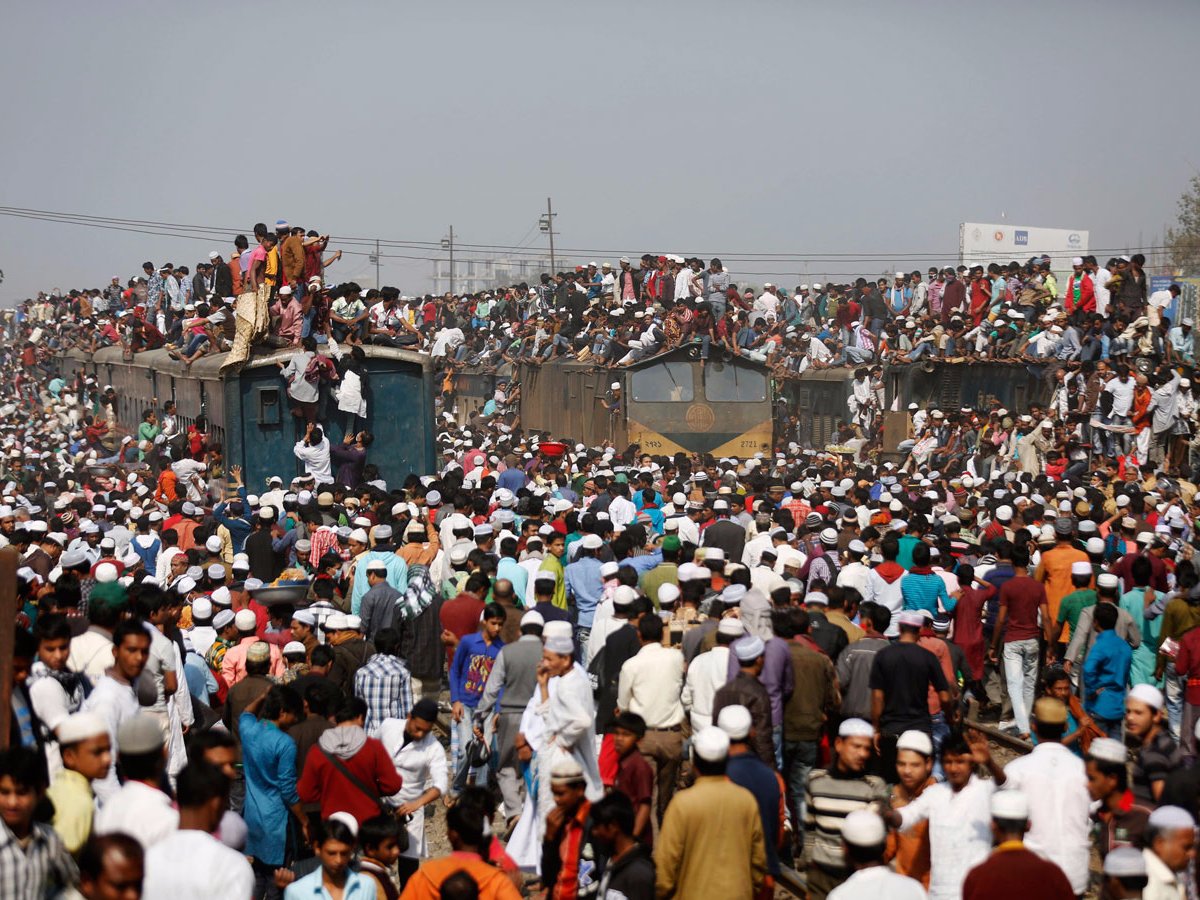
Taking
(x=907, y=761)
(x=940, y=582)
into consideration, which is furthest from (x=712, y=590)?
(x=907, y=761)

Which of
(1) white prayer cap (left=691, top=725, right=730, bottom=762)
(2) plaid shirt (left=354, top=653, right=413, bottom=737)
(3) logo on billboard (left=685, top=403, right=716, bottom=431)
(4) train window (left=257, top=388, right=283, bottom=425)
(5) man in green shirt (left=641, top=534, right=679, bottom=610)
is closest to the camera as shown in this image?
(1) white prayer cap (left=691, top=725, right=730, bottom=762)

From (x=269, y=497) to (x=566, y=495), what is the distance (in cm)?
331

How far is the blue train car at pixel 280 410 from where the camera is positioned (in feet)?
62.5

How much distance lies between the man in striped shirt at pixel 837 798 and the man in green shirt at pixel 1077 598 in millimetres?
3795

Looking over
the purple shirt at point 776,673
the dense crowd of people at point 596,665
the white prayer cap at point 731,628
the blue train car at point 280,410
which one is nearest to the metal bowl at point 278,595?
the dense crowd of people at point 596,665

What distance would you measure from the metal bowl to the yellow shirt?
172 inches

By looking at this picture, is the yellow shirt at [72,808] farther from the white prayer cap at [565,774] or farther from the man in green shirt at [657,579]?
the man in green shirt at [657,579]

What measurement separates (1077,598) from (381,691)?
196 inches

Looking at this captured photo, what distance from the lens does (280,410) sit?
19328 mm

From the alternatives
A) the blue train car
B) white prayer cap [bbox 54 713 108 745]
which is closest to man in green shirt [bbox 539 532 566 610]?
white prayer cap [bbox 54 713 108 745]

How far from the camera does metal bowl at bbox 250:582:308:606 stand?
33.5 ft

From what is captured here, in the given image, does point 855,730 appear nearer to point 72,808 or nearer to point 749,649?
point 749,649

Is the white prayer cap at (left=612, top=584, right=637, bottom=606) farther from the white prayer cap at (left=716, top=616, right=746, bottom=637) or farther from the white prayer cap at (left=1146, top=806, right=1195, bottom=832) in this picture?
the white prayer cap at (left=1146, top=806, right=1195, bottom=832)

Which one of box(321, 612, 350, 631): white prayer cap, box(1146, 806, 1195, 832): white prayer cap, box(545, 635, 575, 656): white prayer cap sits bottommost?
box(321, 612, 350, 631): white prayer cap
